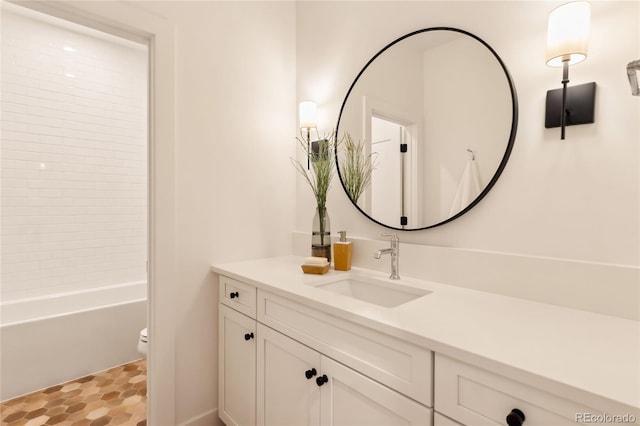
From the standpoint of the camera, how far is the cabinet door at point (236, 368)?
1424mm

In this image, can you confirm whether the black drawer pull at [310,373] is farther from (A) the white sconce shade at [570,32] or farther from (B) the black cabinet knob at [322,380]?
(A) the white sconce shade at [570,32]

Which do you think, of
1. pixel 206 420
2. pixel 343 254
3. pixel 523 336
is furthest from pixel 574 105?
pixel 206 420

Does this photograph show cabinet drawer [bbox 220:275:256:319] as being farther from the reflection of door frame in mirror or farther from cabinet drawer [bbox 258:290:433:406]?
the reflection of door frame in mirror

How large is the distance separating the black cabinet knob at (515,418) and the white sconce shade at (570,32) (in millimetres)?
988

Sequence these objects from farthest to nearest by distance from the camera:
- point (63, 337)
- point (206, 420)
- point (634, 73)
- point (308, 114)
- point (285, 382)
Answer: point (63, 337) < point (308, 114) < point (206, 420) < point (285, 382) < point (634, 73)

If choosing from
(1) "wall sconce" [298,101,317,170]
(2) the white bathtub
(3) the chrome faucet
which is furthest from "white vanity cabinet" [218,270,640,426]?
(2) the white bathtub

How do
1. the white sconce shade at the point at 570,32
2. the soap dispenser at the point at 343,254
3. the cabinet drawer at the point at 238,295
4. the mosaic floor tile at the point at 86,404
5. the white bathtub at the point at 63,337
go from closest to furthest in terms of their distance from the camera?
the white sconce shade at the point at 570,32 < the cabinet drawer at the point at 238,295 < the soap dispenser at the point at 343,254 < the mosaic floor tile at the point at 86,404 < the white bathtub at the point at 63,337

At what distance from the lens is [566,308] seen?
102 centimetres

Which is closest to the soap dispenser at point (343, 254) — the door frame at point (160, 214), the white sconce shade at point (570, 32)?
the door frame at point (160, 214)

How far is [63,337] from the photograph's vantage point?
2.16 m

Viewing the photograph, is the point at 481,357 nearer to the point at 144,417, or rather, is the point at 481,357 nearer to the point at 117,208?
the point at 144,417

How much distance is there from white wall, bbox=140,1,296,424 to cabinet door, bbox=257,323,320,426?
0.46m

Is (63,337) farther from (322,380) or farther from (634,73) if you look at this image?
(634,73)

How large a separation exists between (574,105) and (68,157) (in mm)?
3191
